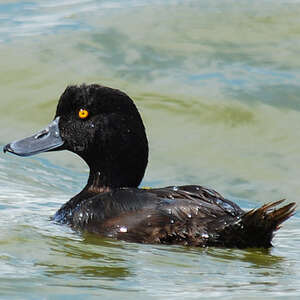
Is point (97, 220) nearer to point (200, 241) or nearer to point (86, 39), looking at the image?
point (200, 241)

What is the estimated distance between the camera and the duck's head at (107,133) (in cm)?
827

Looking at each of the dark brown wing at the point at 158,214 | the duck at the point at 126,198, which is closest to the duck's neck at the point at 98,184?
the duck at the point at 126,198

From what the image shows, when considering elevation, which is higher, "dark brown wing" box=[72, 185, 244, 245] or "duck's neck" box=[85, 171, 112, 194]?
"duck's neck" box=[85, 171, 112, 194]

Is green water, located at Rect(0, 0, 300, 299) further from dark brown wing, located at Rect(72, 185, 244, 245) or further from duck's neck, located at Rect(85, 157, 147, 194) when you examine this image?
duck's neck, located at Rect(85, 157, 147, 194)

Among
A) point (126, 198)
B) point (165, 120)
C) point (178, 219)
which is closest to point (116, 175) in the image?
point (126, 198)

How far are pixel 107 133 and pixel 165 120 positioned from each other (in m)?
3.72

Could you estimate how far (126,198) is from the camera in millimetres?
7547

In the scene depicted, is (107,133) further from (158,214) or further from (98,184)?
(158,214)

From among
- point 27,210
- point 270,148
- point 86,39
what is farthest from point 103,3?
point 27,210

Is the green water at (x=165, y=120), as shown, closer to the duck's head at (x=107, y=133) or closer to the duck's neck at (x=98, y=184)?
the duck's neck at (x=98, y=184)

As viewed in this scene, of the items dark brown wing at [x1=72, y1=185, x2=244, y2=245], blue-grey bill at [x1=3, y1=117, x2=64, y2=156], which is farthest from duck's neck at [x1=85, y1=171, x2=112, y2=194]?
dark brown wing at [x1=72, y1=185, x2=244, y2=245]

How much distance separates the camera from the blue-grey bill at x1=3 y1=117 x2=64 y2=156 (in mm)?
8703

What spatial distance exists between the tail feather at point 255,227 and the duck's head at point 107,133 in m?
1.44

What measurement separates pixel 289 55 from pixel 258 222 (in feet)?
21.4
